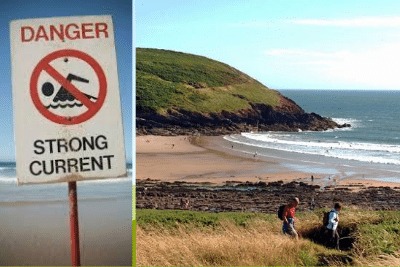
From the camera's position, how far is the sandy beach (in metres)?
18.9

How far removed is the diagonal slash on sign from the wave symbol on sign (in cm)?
1

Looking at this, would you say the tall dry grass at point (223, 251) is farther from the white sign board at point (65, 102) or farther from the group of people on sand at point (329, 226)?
the white sign board at point (65, 102)

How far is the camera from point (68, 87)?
2.41 meters

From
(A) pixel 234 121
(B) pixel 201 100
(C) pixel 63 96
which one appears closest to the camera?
(C) pixel 63 96

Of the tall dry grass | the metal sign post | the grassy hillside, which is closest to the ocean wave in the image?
the grassy hillside

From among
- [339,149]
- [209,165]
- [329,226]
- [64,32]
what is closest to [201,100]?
[339,149]

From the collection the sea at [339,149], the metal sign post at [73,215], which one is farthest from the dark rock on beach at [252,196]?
the metal sign post at [73,215]

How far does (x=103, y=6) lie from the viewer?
2.92 meters

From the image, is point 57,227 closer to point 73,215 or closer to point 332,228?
point 73,215

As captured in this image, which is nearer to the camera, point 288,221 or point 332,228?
point 332,228

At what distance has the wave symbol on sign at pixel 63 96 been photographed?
2377 mm

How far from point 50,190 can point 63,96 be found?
733mm

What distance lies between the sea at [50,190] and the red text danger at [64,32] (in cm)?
73

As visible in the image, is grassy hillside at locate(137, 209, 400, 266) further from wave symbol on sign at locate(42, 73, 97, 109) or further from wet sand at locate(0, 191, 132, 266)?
wave symbol on sign at locate(42, 73, 97, 109)
